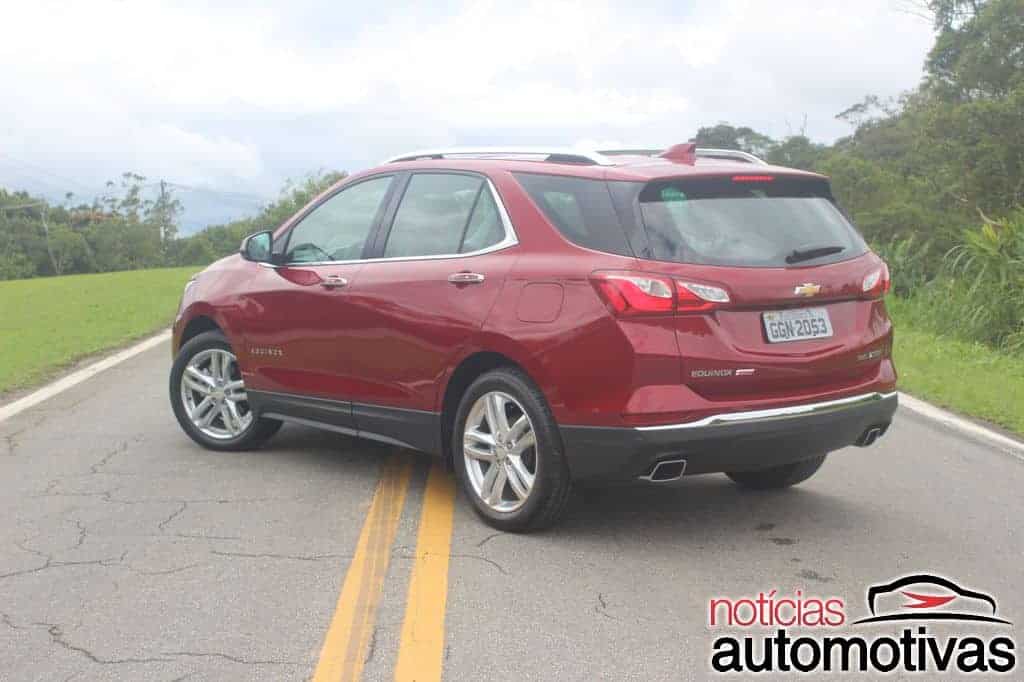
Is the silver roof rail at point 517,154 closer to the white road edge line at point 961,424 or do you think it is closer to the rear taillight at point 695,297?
the rear taillight at point 695,297

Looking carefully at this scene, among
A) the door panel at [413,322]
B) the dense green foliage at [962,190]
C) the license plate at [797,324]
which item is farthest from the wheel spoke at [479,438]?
the dense green foliage at [962,190]

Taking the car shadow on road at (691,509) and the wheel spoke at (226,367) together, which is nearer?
the car shadow on road at (691,509)

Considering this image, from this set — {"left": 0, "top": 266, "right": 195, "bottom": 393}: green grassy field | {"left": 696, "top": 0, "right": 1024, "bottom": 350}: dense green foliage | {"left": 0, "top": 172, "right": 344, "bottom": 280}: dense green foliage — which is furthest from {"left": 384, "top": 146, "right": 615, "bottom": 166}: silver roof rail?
{"left": 0, "top": 172, "right": 344, "bottom": 280}: dense green foliage

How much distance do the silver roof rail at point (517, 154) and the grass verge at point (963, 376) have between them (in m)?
4.44

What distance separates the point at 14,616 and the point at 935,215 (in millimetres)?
27877

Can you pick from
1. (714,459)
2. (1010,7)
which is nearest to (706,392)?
(714,459)

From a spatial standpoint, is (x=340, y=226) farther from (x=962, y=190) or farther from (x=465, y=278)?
(x=962, y=190)

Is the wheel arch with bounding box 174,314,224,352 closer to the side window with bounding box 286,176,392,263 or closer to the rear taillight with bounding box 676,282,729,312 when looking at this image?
the side window with bounding box 286,176,392,263

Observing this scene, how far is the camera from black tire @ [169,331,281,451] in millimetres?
7789

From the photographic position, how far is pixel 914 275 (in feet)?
67.2

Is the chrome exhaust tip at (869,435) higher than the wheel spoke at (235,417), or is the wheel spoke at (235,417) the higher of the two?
the chrome exhaust tip at (869,435)

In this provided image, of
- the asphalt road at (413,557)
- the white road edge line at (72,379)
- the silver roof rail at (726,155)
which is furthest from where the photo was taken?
the white road edge line at (72,379)

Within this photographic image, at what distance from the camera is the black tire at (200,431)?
7789 millimetres

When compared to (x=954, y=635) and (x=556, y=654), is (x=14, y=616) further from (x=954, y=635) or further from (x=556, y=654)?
(x=954, y=635)
